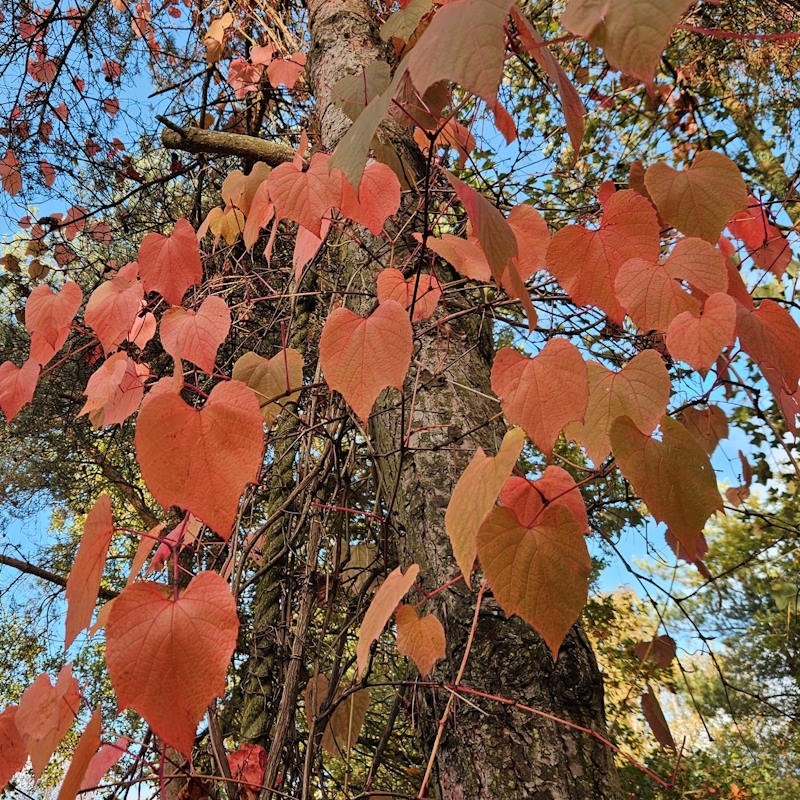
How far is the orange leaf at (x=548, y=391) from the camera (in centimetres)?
62

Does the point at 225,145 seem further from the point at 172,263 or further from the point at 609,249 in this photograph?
the point at 609,249

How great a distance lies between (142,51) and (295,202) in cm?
295

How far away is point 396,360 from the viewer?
69cm

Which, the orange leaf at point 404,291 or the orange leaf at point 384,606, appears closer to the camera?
the orange leaf at point 384,606

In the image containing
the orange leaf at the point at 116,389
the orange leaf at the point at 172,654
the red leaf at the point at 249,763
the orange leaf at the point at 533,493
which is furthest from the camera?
the red leaf at the point at 249,763

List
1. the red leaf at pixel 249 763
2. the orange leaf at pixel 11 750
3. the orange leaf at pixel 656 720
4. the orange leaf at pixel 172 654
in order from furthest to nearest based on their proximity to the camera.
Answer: the red leaf at pixel 249 763 < the orange leaf at pixel 656 720 < the orange leaf at pixel 11 750 < the orange leaf at pixel 172 654

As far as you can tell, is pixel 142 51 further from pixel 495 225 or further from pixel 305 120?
pixel 495 225

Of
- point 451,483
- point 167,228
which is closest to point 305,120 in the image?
point 167,228

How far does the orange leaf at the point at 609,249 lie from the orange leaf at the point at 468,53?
43 centimetres

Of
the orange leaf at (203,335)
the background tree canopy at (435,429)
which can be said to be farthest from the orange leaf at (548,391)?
the orange leaf at (203,335)

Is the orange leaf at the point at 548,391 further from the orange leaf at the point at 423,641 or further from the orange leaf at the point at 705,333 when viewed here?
the orange leaf at the point at 423,641

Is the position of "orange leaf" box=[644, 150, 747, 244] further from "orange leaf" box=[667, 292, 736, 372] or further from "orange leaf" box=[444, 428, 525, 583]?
"orange leaf" box=[444, 428, 525, 583]

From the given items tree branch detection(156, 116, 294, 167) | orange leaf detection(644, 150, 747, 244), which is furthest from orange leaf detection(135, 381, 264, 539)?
tree branch detection(156, 116, 294, 167)

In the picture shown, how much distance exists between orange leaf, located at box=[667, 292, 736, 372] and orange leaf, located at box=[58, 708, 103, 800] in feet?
2.53
